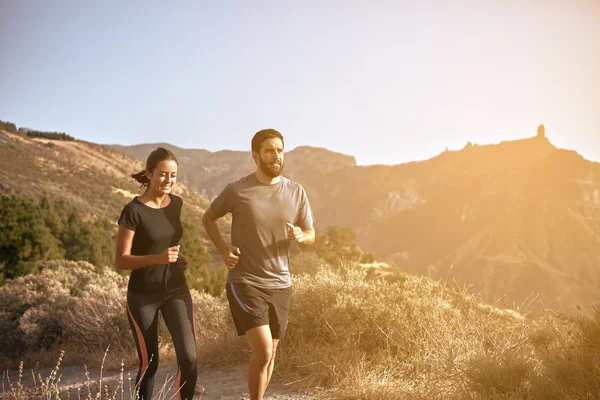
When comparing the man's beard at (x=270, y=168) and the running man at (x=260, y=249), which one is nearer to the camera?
the running man at (x=260, y=249)

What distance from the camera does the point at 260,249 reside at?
3.33 metres

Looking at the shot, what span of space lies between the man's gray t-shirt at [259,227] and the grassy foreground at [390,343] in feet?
5.25

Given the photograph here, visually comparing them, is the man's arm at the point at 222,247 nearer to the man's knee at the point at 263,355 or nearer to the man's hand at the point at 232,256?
the man's hand at the point at 232,256

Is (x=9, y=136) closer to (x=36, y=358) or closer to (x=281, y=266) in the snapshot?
(x=36, y=358)

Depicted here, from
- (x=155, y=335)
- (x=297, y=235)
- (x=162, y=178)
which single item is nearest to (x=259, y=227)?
(x=297, y=235)

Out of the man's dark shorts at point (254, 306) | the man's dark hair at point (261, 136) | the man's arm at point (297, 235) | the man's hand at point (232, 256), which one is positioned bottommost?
the man's dark shorts at point (254, 306)

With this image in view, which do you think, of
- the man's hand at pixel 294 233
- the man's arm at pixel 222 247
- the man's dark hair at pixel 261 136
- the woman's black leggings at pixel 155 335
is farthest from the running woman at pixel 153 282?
the man's hand at pixel 294 233

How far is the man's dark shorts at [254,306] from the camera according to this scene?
322 cm

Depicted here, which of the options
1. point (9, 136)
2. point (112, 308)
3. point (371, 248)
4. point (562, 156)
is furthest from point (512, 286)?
point (112, 308)

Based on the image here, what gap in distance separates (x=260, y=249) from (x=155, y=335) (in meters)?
1.04

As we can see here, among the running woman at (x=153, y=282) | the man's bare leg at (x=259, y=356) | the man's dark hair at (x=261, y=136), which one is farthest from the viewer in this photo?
the man's dark hair at (x=261, y=136)

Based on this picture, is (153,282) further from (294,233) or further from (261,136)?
(261,136)

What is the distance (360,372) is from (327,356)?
0.74m

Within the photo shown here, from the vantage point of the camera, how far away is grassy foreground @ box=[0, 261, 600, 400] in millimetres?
3305
